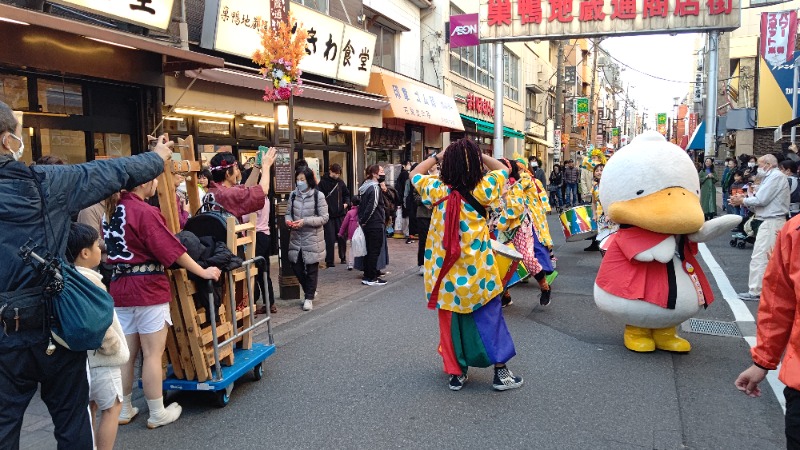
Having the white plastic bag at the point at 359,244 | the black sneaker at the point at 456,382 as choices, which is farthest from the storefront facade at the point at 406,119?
the black sneaker at the point at 456,382

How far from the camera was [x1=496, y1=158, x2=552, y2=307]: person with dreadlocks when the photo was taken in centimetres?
691

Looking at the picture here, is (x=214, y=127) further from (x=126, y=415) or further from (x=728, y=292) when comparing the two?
(x=728, y=292)

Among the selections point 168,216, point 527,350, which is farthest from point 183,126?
point 527,350

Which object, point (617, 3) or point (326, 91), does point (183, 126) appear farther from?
point (617, 3)

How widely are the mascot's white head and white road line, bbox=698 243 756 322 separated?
2099 mm

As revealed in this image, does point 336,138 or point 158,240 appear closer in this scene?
point 158,240

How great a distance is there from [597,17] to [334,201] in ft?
38.4

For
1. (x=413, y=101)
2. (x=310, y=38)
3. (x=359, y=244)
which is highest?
(x=310, y=38)

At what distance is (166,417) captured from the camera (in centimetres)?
398

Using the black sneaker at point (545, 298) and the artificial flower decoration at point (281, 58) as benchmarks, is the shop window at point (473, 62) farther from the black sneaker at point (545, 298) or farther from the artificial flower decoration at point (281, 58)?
the black sneaker at point (545, 298)

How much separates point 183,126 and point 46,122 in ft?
7.82

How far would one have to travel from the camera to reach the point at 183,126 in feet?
30.3

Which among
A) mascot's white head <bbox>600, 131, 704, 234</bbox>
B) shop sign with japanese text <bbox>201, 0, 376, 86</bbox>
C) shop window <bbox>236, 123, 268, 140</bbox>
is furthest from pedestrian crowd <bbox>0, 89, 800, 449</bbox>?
shop window <bbox>236, 123, 268, 140</bbox>

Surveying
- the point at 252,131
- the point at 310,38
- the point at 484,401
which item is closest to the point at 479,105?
the point at 310,38
